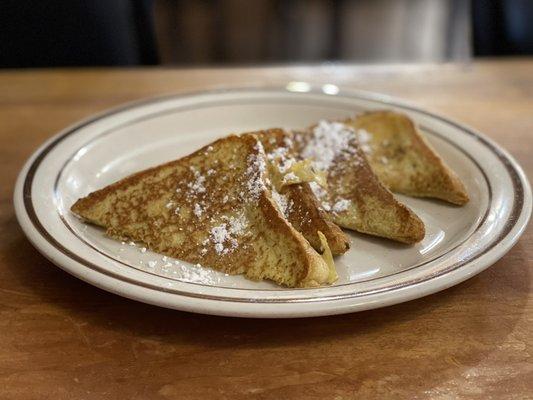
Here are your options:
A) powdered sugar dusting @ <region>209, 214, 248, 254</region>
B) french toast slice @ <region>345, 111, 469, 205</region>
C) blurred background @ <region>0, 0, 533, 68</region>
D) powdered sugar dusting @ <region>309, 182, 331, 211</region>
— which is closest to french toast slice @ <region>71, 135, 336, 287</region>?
powdered sugar dusting @ <region>209, 214, 248, 254</region>

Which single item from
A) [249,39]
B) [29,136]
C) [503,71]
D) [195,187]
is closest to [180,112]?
[29,136]

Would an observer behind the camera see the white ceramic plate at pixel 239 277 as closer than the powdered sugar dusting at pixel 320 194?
Yes

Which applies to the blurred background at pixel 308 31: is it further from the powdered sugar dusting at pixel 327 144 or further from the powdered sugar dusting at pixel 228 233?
the powdered sugar dusting at pixel 228 233

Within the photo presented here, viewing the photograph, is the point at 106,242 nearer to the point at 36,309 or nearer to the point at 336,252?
the point at 36,309

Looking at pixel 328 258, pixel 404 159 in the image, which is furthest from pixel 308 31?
pixel 328 258

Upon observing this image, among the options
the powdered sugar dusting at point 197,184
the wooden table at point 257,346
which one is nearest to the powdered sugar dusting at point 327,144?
the powdered sugar dusting at point 197,184

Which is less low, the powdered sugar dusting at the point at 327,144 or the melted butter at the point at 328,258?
the powdered sugar dusting at the point at 327,144

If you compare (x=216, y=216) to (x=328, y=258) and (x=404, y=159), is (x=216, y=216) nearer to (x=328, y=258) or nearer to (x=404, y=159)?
(x=328, y=258)
